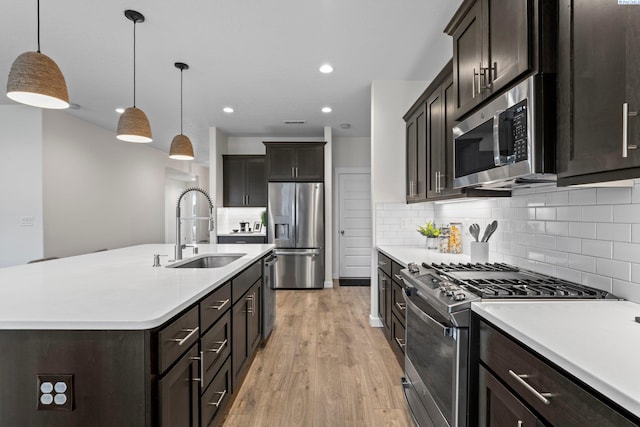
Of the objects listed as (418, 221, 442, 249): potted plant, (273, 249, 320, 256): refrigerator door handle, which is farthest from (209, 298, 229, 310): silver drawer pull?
(273, 249, 320, 256): refrigerator door handle

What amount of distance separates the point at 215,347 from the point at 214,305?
0.77 ft

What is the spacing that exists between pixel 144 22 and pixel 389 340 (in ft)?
11.4

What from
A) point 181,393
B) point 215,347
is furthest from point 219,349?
point 181,393

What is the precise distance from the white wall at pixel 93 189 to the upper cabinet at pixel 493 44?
5459 mm

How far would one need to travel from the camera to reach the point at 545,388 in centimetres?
84

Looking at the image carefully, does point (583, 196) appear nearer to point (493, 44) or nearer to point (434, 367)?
point (493, 44)

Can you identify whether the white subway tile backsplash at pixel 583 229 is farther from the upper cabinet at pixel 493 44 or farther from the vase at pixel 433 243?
the vase at pixel 433 243

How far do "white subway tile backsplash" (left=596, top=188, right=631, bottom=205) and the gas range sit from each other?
15.2 inches

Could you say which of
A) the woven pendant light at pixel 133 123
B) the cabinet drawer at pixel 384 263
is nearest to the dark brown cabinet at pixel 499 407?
the cabinet drawer at pixel 384 263

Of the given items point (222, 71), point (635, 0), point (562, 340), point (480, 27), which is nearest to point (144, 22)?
point (222, 71)

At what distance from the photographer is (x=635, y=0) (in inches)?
34.9

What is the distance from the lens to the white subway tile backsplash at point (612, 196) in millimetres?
1253

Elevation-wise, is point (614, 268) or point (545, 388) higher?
point (614, 268)

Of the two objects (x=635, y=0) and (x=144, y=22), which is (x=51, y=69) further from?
(x=635, y=0)
